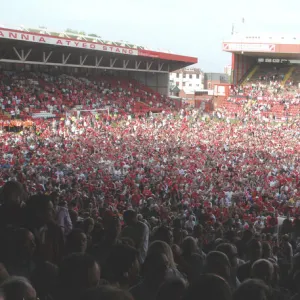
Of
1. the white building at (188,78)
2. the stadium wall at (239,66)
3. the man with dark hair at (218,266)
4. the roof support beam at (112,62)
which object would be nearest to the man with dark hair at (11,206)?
the man with dark hair at (218,266)

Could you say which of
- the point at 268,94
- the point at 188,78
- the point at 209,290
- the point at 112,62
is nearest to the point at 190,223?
the point at 209,290

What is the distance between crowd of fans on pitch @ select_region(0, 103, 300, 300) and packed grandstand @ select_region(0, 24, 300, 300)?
0.05 ft

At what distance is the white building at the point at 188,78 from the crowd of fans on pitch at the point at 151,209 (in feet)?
158

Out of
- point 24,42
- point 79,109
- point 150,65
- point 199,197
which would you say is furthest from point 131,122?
point 199,197

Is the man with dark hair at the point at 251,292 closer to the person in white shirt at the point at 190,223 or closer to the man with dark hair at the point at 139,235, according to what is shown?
the man with dark hair at the point at 139,235

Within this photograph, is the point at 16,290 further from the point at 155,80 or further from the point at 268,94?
the point at 155,80

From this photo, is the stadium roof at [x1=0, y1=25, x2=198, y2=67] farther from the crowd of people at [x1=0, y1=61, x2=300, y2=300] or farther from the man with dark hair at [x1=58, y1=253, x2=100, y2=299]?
the man with dark hair at [x1=58, y1=253, x2=100, y2=299]

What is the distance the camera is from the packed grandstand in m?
3.10

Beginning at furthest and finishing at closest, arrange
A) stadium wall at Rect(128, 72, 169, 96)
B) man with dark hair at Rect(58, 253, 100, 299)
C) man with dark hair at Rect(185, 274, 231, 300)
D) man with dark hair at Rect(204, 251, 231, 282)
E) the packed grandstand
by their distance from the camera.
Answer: stadium wall at Rect(128, 72, 169, 96) → man with dark hair at Rect(204, 251, 231, 282) → the packed grandstand → man with dark hair at Rect(58, 253, 100, 299) → man with dark hair at Rect(185, 274, 231, 300)

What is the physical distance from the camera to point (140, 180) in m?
15.2

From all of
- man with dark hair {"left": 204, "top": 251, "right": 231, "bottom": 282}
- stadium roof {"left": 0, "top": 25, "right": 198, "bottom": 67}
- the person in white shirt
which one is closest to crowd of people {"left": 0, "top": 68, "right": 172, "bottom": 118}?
stadium roof {"left": 0, "top": 25, "right": 198, "bottom": 67}

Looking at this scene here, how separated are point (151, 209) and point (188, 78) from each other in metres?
77.8

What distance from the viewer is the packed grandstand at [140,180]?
3102mm

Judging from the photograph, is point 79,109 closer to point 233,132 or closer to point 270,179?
point 233,132
